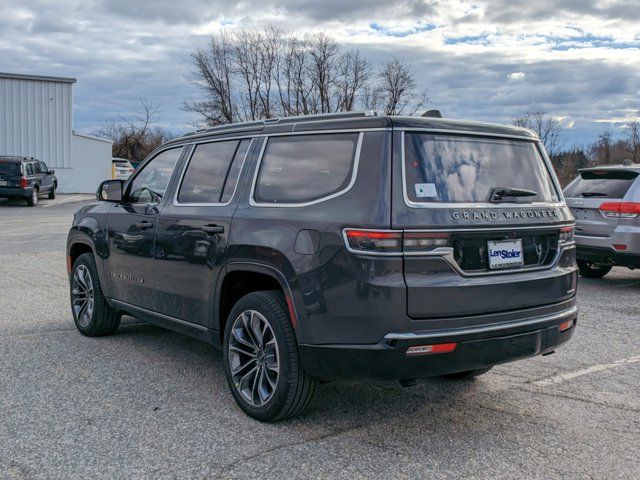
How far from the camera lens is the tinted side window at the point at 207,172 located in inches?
186

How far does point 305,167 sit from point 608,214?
20.7ft

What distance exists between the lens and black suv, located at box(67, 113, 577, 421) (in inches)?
138

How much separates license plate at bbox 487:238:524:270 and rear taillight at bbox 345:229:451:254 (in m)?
0.37

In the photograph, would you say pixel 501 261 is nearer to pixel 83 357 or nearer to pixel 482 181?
pixel 482 181

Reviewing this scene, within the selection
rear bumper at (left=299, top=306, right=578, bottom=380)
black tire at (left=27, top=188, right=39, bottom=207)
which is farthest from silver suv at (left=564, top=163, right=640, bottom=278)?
black tire at (left=27, top=188, right=39, bottom=207)

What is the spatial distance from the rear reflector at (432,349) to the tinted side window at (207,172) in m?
1.86

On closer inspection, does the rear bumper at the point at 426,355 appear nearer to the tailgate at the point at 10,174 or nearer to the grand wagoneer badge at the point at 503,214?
the grand wagoneer badge at the point at 503,214

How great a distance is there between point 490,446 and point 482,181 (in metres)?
1.53

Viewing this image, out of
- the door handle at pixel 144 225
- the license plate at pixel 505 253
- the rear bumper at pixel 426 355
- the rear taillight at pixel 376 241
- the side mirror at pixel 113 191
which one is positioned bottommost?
the rear bumper at pixel 426 355

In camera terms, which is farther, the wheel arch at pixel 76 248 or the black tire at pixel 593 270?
the black tire at pixel 593 270

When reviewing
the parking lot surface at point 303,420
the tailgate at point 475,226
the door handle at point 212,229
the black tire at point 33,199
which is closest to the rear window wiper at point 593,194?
the parking lot surface at point 303,420

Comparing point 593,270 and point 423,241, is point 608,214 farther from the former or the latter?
point 423,241

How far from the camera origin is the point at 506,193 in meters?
3.98

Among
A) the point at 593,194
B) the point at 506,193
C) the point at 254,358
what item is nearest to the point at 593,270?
the point at 593,194
